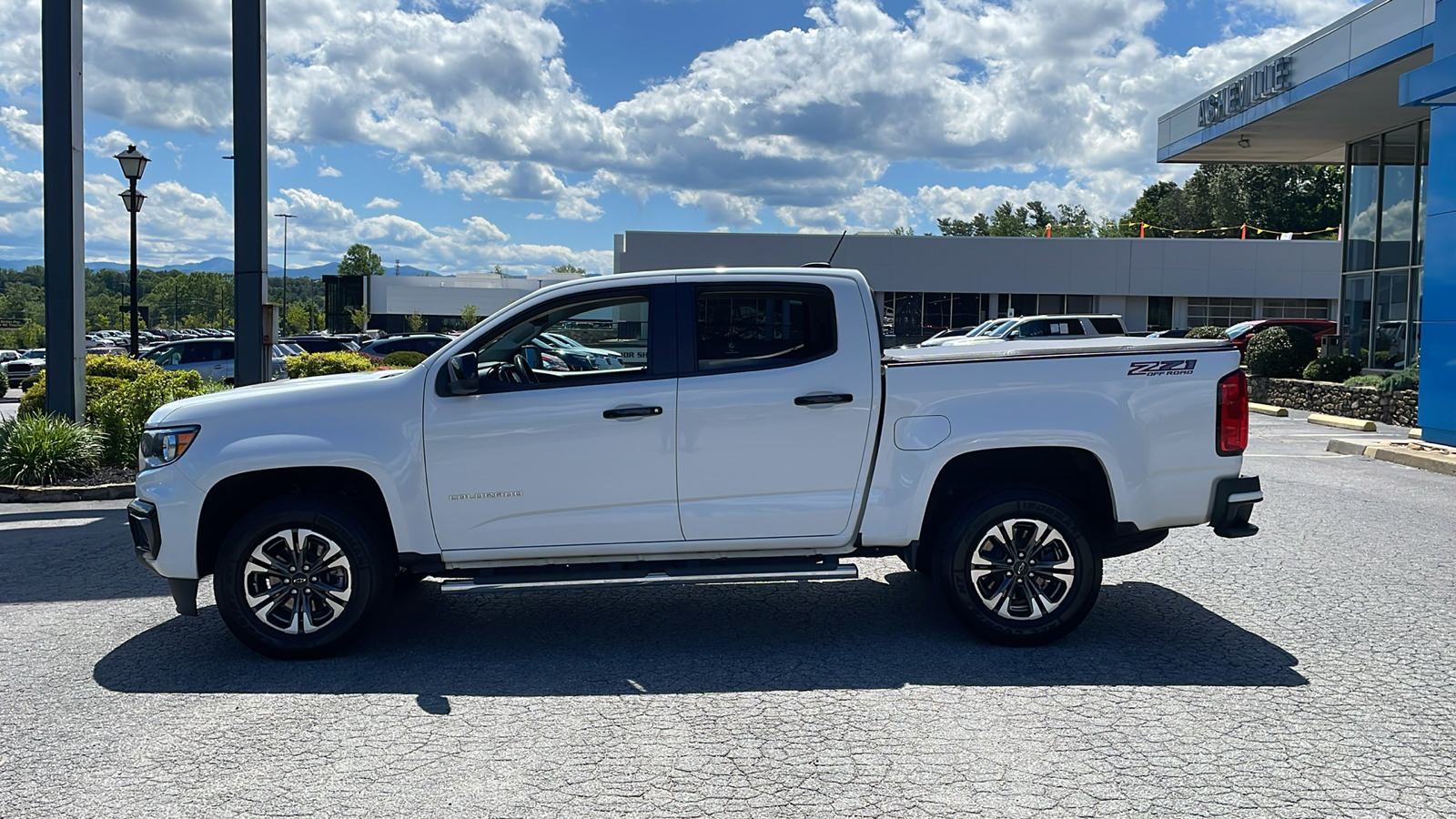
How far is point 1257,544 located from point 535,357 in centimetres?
594

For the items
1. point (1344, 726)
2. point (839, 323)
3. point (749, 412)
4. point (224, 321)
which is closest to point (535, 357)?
point (749, 412)

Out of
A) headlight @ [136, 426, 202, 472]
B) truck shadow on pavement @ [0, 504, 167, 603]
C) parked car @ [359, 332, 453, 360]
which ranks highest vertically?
parked car @ [359, 332, 453, 360]

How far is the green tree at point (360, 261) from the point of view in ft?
496

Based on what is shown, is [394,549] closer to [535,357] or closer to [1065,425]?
[535,357]

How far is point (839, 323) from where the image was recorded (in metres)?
6.14

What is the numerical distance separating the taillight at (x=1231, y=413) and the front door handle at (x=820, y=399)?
196cm

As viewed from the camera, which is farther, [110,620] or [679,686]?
[110,620]

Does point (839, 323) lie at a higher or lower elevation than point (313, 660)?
higher

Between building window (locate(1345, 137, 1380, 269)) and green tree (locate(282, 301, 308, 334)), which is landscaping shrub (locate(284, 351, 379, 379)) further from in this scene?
green tree (locate(282, 301, 308, 334))

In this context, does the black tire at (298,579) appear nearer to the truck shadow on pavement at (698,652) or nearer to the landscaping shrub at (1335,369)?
the truck shadow on pavement at (698,652)

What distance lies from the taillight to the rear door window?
2.04 meters

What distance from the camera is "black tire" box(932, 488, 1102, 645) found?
19.8ft

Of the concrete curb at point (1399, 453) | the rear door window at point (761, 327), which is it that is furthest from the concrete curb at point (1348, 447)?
the rear door window at point (761, 327)

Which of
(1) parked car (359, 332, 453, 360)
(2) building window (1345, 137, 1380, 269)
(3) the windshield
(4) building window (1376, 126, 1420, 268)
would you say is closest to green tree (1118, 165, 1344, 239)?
(3) the windshield
